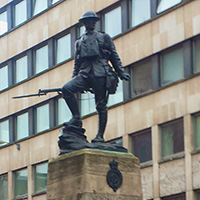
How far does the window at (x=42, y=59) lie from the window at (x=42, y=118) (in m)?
2.14

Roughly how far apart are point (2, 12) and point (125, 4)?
45.6 feet

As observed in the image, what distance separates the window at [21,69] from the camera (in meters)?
53.2

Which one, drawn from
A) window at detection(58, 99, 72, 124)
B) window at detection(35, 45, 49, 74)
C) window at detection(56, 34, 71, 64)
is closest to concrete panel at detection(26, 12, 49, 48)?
window at detection(35, 45, 49, 74)

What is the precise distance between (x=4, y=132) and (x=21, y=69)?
13.3ft

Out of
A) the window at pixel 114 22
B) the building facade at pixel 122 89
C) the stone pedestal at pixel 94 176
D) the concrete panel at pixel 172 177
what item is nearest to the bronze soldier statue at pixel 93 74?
the stone pedestal at pixel 94 176

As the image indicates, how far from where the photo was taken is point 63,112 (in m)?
49.0

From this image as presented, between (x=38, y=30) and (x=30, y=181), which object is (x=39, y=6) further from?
(x=30, y=181)

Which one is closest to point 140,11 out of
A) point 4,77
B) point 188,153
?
point 188,153

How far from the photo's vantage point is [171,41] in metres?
40.8

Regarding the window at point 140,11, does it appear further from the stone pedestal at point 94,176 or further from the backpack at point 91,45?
the stone pedestal at point 94,176

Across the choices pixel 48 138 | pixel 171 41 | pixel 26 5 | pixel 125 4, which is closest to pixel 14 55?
pixel 26 5

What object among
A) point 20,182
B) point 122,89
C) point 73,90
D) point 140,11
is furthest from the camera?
point 20,182

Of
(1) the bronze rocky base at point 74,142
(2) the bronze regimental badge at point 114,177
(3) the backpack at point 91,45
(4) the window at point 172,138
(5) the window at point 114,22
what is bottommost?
(2) the bronze regimental badge at point 114,177

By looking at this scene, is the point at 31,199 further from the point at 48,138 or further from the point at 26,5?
the point at 26,5
